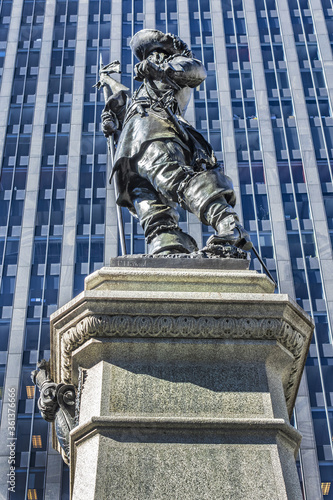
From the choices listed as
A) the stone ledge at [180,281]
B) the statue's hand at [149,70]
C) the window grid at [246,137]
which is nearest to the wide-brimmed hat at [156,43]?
the statue's hand at [149,70]

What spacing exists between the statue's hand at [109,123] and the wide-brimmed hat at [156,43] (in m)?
0.67

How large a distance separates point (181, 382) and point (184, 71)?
377 centimetres

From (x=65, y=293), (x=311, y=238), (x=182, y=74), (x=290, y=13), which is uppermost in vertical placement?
(x=290, y=13)

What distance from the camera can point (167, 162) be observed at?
6.38 metres

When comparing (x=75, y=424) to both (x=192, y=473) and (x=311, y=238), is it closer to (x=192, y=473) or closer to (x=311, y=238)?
(x=192, y=473)

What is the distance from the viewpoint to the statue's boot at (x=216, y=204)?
573 cm

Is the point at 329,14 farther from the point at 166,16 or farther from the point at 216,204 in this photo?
the point at 216,204

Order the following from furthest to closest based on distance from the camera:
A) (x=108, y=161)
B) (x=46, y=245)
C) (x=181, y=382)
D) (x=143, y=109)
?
1. (x=108, y=161)
2. (x=46, y=245)
3. (x=143, y=109)
4. (x=181, y=382)

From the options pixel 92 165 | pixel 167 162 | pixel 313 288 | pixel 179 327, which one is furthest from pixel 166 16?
pixel 179 327

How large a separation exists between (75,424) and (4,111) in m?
52.7

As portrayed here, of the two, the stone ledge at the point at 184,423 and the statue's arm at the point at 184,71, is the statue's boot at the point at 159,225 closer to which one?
the statue's arm at the point at 184,71

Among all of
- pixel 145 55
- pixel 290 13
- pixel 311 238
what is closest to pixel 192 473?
pixel 145 55

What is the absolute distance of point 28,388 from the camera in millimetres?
42438

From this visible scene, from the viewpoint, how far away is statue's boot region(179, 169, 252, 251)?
573 centimetres
